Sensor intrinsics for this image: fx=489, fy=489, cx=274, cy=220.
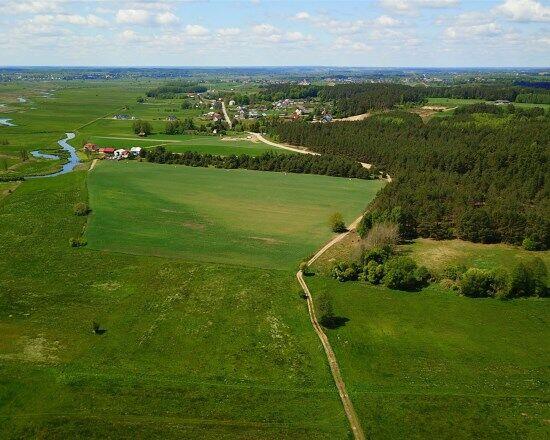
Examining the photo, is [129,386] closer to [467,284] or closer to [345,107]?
[467,284]

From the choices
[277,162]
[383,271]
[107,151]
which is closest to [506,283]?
[383,271]

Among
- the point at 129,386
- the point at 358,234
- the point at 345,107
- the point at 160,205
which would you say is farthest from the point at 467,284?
the point at 345,107

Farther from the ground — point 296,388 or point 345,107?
point 345,107

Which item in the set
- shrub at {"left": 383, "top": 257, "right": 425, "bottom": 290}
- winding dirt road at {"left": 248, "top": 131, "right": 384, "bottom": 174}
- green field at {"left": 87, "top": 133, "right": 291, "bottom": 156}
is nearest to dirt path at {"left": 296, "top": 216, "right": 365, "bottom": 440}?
shrub at {"left": 383, "top": 257, "right": 425, "bottom": 290}

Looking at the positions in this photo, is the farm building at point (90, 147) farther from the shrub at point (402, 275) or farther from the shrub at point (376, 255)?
the shrub at point (402, 275)

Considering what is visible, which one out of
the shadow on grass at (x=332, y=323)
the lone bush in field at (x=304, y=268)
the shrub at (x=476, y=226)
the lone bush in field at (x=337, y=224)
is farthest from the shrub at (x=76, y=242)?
the shrub at (x=476, y=226)

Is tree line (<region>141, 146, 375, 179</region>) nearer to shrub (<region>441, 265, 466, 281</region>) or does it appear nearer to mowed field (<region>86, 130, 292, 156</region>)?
mowed field (<region>86, 130, 292, 156</region>)

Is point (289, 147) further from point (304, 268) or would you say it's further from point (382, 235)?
point (304, 268)
